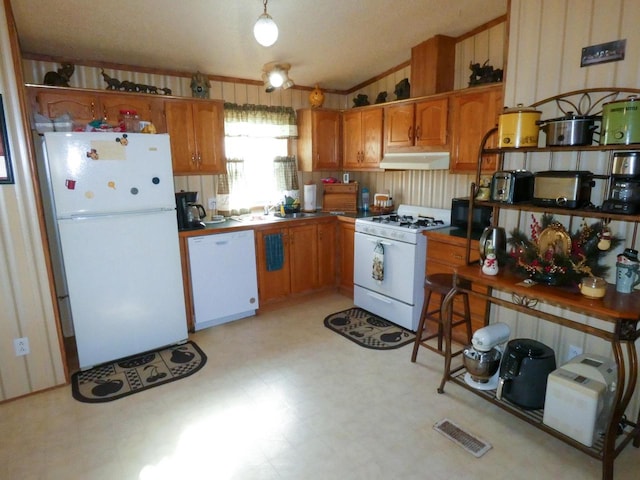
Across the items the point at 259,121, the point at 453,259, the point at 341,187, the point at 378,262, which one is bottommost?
the point at 378,262

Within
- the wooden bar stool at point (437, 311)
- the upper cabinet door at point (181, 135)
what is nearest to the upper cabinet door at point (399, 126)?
the wooden bar stool at point (437, 311)

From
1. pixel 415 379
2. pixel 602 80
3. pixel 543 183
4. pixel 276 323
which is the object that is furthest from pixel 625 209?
pixel 276 323

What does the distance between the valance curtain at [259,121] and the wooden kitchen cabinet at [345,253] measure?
4.10ft

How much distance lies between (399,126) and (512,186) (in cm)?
185

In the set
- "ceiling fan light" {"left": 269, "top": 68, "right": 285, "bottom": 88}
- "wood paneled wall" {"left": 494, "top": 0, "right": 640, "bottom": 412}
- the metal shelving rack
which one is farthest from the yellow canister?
"ceiling fan light" {"left": 269, "top": 68, "right": 285, "bottom": 88}

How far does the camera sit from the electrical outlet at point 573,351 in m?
2.40

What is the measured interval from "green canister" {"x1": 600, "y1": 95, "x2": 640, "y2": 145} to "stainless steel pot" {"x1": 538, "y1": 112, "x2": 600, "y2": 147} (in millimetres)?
102

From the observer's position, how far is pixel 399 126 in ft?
12.8

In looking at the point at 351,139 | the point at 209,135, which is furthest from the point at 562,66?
the point at 209,135

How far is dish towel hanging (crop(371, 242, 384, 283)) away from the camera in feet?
11.7

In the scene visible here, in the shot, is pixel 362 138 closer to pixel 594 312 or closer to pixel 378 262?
pixel 378 262

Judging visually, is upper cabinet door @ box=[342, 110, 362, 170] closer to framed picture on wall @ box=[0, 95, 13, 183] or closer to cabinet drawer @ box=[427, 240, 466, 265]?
cabinet drawer @ box=[427, 240, 466, 265]

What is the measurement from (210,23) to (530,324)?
3203 millimetres

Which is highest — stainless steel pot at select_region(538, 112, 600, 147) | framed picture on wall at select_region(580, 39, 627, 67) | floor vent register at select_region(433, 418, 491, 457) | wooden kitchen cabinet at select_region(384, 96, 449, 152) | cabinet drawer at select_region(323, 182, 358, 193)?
framed picture on wall at select_region(580, 39, 627, 67)
